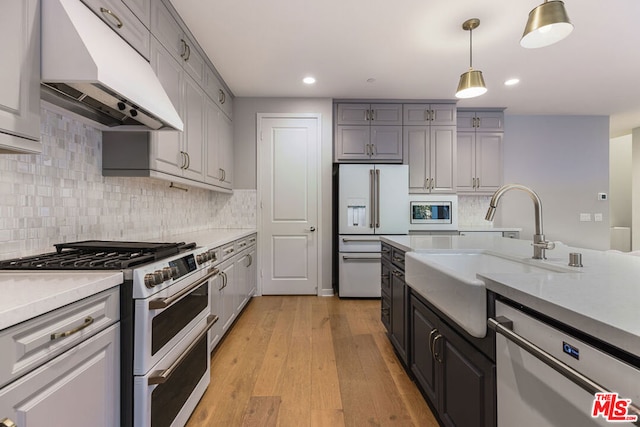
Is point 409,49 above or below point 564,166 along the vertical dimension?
above

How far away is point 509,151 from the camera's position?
4523 mm

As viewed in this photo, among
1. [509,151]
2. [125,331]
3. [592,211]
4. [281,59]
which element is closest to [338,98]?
[281,59]

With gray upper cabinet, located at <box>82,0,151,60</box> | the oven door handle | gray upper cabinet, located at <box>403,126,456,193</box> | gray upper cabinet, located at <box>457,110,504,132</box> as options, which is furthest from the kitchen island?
gray upper cabinet, located at <box>457,110,504,132</box>

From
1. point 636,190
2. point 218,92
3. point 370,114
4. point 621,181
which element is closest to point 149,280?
point 218,92

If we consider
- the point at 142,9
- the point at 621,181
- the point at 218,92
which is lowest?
the point at 621,181

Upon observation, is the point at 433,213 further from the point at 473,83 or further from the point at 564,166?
the point at 564,166

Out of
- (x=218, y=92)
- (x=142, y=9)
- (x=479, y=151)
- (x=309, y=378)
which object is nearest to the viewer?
(x=142, y=9)

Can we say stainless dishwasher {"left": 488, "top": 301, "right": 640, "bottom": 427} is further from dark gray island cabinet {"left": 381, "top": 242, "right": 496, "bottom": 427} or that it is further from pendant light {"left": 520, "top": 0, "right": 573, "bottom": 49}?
pendant light {"left": 520, "top": 0, "right": 573, "bottom": 49}

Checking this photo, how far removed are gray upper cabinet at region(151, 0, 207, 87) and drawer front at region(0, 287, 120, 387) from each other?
1.79 m

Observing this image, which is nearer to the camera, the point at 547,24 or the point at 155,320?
the point at 155,320

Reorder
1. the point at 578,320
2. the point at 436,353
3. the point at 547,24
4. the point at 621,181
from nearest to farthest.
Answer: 1. the point at 578,320
2. the point at 436,353
3. the point at 547,24
4. the point at 621,181

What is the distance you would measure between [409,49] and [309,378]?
2.97 metres

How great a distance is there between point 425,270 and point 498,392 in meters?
0.56

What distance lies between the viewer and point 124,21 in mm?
1557
